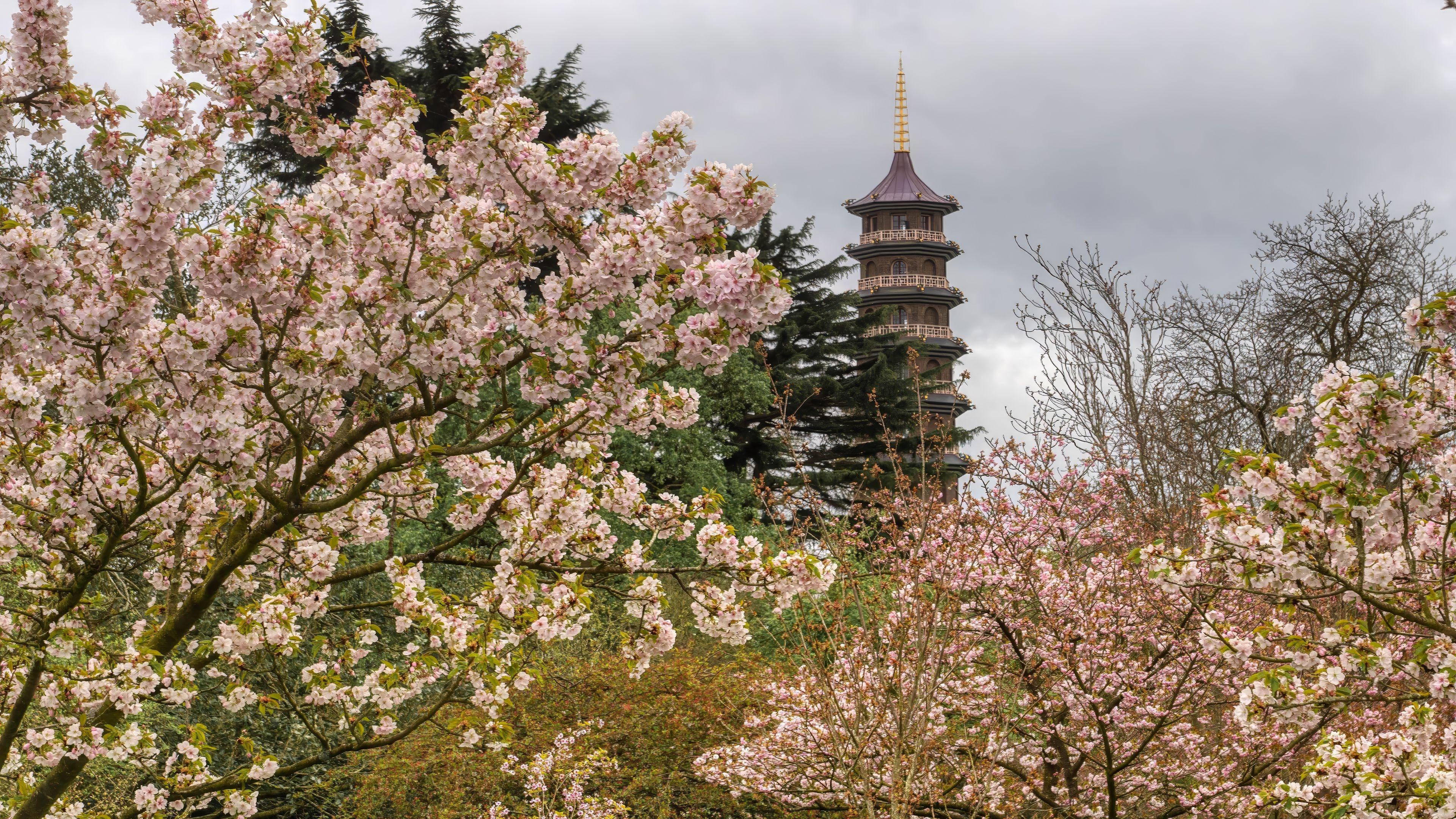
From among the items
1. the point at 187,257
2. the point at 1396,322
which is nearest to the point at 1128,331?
the point at 1396,322

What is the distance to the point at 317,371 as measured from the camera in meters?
5.26

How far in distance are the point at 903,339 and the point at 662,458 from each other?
41.2ft

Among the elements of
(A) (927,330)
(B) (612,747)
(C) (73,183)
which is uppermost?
(A) (927,330)

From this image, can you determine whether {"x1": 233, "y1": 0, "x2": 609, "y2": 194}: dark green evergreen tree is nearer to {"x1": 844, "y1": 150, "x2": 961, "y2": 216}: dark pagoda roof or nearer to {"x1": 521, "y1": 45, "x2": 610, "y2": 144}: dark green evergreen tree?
{"x1": 521, "y1": 45, "x2": 610, "y2": 144}: dark green evergreen tree

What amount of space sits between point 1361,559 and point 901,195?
4055cm

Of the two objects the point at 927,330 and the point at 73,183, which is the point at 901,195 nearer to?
the point at 927,330

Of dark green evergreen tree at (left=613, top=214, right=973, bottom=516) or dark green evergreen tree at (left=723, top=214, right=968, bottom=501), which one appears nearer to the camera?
dark green evergreen tree at (left=613, top=214, right=973, bottom=516)

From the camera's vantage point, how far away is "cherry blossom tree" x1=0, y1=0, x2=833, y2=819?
483 centimetres

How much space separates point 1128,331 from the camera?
12.1 m

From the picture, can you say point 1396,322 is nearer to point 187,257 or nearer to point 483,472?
point 483,472

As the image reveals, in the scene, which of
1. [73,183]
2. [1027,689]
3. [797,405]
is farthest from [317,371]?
[797,405]

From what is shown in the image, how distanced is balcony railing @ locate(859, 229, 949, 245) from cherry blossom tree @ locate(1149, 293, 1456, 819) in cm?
3886

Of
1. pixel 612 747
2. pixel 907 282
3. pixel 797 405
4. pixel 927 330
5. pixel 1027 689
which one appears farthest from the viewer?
pixel 907 282

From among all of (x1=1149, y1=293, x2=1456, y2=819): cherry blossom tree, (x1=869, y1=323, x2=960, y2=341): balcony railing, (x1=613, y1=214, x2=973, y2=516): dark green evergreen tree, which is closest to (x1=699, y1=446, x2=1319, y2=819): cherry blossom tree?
(x1=1149, y1=293, x2=1456, y2=819): cherry blossom tree
